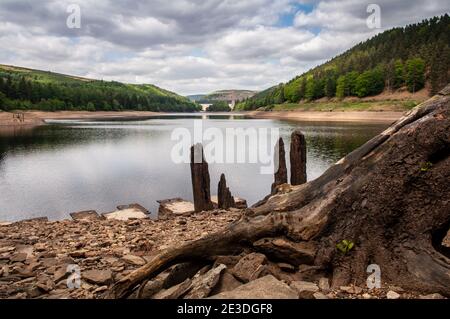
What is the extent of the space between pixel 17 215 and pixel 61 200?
379 centimetres

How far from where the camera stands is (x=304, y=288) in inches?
232

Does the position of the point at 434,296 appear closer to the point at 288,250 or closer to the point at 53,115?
the point at 288,250

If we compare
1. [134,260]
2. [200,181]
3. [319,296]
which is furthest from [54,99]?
[319,296]

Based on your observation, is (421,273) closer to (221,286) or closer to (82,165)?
(221,286)

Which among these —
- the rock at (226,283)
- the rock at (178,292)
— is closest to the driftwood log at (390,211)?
the rock at (178,292)

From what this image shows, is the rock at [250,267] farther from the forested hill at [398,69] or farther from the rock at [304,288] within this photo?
the forested hill at [398,69]

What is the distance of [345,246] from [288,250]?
3.43 ft

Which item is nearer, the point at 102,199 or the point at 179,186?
the point at 102,199

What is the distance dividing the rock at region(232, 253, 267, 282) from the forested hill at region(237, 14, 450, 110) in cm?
11619

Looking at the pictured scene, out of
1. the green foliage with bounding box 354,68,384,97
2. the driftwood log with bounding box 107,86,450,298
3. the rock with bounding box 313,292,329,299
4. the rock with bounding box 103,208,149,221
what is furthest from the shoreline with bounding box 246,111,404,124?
the rock with bounding box 313,292,329,299

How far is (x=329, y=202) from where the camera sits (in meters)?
6.86

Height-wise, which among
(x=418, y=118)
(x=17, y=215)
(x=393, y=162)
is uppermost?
(x=418, y=118)

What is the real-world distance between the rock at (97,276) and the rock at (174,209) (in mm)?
10148

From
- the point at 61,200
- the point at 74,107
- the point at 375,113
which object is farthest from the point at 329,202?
the point at 74,107
